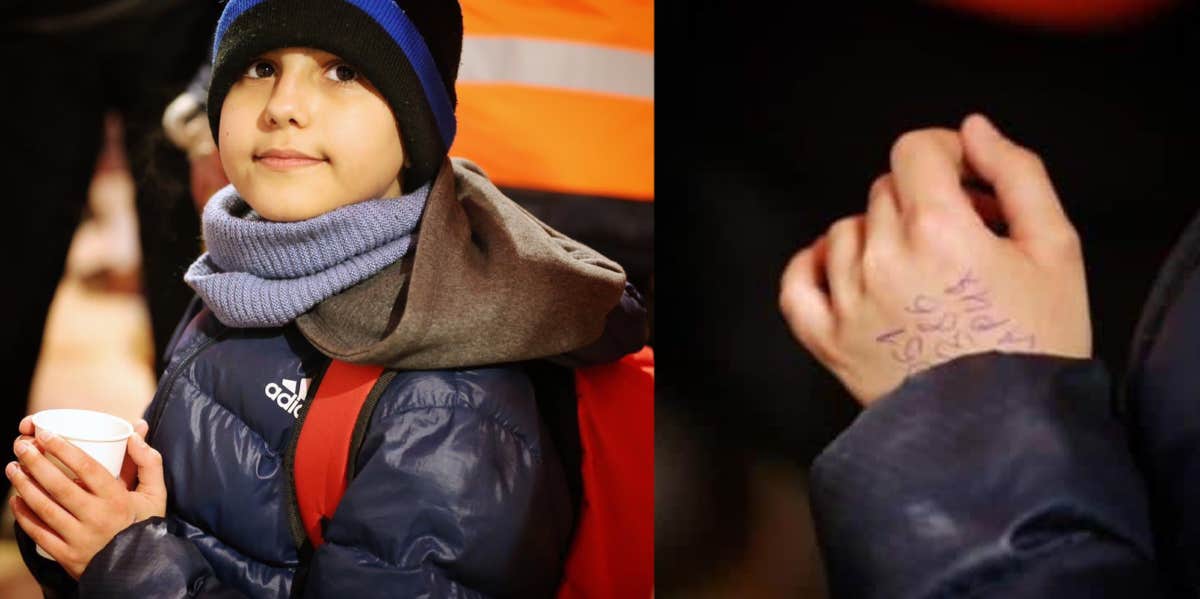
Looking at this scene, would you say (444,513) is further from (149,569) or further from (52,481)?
(52,481)

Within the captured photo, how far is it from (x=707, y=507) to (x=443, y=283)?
0.41 m

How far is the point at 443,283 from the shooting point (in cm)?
124

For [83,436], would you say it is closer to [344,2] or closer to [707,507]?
[344,2]

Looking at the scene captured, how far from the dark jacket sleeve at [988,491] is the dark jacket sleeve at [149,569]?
2.28ft

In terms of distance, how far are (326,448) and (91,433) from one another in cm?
31

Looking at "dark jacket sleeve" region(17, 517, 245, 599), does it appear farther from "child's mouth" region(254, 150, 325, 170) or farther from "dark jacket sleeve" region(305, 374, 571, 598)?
"child's mouth" region(254, 150, 325, 170)

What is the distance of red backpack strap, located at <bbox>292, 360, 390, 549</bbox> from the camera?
1225mm

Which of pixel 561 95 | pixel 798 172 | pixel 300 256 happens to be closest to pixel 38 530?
pixel 300 256

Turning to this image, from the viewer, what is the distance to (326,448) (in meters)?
Answer: 1.23

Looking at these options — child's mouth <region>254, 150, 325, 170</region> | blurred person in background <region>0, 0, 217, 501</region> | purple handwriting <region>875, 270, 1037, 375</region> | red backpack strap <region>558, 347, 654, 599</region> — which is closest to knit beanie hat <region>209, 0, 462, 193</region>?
child's mouth <region>254, 150, 325, 170</region>

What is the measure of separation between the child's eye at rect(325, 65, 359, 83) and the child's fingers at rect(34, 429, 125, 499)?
0.53 metres

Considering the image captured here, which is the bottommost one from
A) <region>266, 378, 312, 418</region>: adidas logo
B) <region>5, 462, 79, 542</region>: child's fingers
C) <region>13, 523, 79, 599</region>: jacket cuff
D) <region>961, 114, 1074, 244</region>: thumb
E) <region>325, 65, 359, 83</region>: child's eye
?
<region>13, 523, 79, 599</region>: jacket cuff

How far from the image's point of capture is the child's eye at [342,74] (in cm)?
128

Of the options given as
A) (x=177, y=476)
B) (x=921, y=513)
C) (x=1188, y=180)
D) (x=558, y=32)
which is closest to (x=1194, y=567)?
(x=921, y=513)
